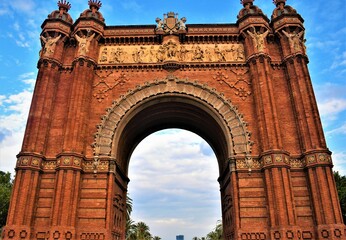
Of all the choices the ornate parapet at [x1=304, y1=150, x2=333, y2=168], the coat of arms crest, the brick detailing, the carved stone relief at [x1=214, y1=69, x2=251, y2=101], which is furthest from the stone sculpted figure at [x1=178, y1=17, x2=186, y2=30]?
the brick detailing

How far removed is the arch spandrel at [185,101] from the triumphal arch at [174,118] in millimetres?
63

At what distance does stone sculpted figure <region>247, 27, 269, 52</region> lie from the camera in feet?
61.2

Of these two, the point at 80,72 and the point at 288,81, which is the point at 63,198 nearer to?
the point at 80,72

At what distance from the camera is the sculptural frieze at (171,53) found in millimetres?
19438

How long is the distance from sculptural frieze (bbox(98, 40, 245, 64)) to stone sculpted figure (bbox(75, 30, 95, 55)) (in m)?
1.08

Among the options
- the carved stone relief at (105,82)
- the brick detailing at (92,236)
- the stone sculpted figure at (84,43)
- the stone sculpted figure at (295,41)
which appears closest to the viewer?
the brick detailing at (92,236)

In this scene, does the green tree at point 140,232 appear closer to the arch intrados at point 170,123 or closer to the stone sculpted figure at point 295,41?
the arch intrados at point 170,123

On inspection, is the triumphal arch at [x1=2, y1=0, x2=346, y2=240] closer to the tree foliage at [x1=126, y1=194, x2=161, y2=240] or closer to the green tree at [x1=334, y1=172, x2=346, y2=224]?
the green tree at [x1=334, y1=172, x2=346, y2=224]

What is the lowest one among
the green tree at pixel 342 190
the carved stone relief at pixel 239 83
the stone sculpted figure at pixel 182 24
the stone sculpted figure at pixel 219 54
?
the green tree at pixel 342 190

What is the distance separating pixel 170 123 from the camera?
914 inches

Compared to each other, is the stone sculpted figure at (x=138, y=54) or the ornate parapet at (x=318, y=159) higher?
the stone sculpted figure at (x=138, y=54)

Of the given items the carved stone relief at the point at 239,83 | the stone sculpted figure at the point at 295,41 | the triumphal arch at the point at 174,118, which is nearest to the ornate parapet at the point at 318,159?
the triumphal arch at the point at 174,118

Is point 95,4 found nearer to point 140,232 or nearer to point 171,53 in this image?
point 171,53

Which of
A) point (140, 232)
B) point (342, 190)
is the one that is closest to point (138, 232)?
point (140, 232)
